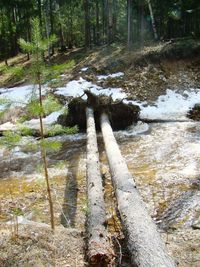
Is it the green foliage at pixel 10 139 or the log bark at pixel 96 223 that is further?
the green foliage at pixel 10 139

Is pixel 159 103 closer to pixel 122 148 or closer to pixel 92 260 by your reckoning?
pixel 122 148

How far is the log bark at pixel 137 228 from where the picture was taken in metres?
3.82

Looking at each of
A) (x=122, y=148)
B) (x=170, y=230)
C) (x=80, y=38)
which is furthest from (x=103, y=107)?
(x=80, y=38)

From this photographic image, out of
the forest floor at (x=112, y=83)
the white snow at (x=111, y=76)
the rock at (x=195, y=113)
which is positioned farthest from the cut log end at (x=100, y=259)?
the white snow at (x=111, y=76)

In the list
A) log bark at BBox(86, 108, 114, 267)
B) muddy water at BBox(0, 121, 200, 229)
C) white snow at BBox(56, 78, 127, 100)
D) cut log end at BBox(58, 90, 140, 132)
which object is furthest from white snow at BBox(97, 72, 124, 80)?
log bark at BBox(86, 108, 114, 267)

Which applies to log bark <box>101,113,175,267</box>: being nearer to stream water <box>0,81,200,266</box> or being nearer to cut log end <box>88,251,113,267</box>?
cut log end <box>88,251,113,267</box>

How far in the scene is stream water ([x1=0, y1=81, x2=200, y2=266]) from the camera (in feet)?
20.8

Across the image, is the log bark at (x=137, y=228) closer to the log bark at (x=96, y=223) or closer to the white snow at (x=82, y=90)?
the log bark at (x=96, y=223)

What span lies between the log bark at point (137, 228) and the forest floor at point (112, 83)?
59cm

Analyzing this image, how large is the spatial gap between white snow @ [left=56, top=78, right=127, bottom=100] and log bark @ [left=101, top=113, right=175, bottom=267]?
995cm

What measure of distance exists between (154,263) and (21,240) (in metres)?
1.79

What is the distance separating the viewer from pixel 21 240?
4.48 m

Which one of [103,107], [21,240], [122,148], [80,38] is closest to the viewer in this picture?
[21,240]

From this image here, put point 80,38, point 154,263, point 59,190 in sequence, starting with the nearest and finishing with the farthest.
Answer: point 154,263
point 59,190
point 80,38
